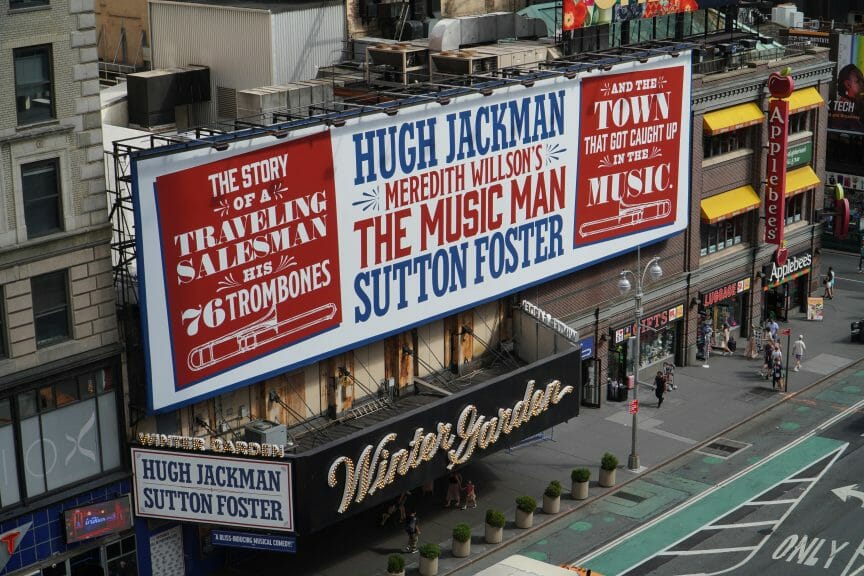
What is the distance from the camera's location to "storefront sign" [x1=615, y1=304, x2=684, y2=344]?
7050cm

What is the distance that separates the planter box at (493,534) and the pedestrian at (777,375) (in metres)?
22.6

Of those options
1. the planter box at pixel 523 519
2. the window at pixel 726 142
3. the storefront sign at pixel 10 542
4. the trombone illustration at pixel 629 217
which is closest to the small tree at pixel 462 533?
the planter box at pixel 523 519

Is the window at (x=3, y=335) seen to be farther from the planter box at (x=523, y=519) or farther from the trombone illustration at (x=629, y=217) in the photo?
the trombone illustration at (x=629, y=217)

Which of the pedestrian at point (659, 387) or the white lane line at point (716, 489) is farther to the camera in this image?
the pedestrian at point (659, 387)

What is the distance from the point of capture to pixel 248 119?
57.8m

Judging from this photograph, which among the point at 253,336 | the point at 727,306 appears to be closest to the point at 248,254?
the point at 253,336

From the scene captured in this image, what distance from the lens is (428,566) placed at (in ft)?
171

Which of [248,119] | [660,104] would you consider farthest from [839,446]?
[248,119]

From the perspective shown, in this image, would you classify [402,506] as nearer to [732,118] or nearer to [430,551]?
[430,551]

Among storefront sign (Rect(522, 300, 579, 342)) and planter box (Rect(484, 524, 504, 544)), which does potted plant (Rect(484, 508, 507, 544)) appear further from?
storefront sign (Rect(522, 300, 579, 342))

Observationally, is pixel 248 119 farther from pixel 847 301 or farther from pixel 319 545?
pixel 847 301

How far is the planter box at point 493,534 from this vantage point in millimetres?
54656

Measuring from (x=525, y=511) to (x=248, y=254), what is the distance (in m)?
15.5

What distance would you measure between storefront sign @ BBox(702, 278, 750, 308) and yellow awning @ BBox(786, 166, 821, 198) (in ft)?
19.8
